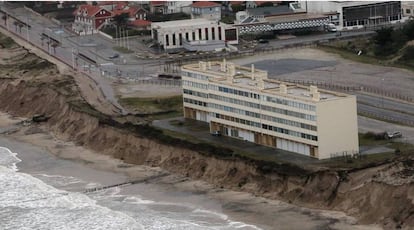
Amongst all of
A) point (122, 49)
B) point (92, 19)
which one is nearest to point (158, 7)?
point (92, 19)

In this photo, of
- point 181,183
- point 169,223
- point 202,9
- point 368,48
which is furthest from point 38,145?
point 202,9

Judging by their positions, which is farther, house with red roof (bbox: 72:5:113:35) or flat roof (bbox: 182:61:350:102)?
house with red roof (bbox: 72:5:113:35)

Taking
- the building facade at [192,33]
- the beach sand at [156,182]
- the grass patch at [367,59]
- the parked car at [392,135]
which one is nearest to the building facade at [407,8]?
the grass patch at [367,59]

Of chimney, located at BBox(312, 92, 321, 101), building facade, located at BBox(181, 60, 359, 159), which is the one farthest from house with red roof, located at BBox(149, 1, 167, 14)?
chimney, located at BBox(312, 92, 321, 101)

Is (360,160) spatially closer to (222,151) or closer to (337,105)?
(337,105)

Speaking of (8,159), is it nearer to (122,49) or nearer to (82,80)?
(82,80)

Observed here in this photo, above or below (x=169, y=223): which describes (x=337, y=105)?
above

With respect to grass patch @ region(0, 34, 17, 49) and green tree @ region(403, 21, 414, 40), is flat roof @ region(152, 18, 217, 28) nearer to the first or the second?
grass patch @ region(0, 34, 17, 49)
